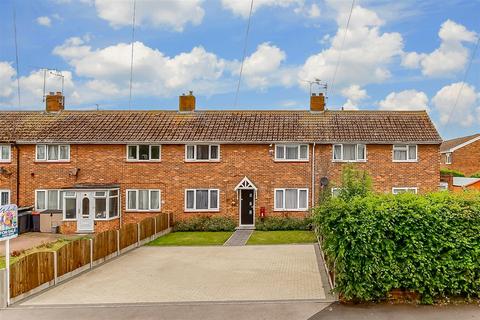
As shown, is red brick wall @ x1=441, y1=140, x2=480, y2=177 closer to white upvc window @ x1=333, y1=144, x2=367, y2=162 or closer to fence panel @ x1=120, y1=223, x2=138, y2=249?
white upvc window @ x1=333, y1=144, x2=367, y2=162

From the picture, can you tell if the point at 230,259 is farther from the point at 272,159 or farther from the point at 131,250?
the point at 272,159

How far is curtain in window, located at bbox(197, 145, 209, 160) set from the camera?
26594mm

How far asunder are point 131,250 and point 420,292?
1267 cm

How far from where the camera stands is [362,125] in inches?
1075

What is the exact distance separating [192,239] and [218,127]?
26.2 feet

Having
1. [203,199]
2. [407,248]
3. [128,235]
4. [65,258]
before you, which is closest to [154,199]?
[203,199]

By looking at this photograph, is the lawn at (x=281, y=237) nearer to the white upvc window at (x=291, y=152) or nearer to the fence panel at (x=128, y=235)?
the white upvc window at (x=291, y=152)

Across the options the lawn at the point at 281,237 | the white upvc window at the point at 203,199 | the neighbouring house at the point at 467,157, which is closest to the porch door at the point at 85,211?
the white upvc window at the point at 203,199

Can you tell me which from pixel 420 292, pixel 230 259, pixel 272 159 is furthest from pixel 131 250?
pixel 420 292

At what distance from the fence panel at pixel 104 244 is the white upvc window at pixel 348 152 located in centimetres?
1428

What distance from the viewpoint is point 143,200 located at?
86.6 feet

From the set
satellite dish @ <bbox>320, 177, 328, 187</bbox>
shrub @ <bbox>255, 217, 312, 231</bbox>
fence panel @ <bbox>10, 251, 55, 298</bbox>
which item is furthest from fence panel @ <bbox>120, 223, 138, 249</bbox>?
satellite dish @ <bbox>320, 177, 328, 187</bbox>

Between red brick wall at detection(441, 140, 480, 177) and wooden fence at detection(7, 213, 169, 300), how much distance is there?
35.1 meters

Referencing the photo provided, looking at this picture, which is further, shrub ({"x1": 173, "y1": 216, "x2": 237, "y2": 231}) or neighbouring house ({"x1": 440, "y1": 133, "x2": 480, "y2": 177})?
neighbouring house ({"x1": 440, "y1": 133, "x2": 480, "y2": 177})
